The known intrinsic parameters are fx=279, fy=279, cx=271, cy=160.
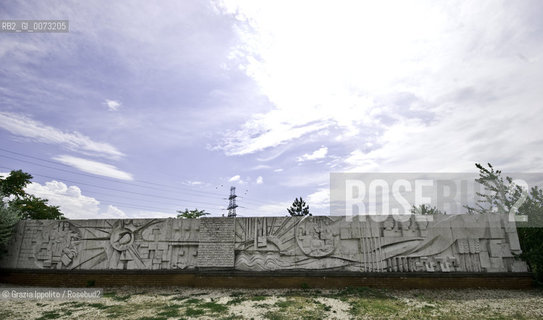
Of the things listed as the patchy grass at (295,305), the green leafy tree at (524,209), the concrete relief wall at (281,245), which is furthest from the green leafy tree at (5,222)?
the green leafy tree at (524,209)

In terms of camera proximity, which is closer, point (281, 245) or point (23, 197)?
point (281, 245)

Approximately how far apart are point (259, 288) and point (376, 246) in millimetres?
4630

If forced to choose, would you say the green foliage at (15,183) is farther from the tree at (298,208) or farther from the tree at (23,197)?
the tree at (298,208)

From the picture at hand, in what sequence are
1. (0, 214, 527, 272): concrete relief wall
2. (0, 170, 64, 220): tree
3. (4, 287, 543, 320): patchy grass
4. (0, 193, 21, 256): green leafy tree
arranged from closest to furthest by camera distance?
(4, 287, 543, 320): patchy grass < (0, 214, 527, 272): concrete relief wall < (0, 193, 21, 256): green leafy tree < (0, 170, 64, 220): tree

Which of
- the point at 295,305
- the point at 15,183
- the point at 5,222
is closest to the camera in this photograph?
the point at 295,305

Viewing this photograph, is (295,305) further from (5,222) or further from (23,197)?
(23,197)

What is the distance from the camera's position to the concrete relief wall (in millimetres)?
10289

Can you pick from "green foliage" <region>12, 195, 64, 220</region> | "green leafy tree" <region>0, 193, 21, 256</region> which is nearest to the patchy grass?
"green leafy tree" <region>0, 193, 21, 256</region>

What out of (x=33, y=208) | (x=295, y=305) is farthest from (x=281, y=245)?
(x=33, y=208)

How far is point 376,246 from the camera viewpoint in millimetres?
10461

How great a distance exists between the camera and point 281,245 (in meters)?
10.8

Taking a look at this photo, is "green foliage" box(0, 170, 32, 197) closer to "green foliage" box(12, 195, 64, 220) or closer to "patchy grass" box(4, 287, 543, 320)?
"green foliage" box(12, 195, 64, 220)

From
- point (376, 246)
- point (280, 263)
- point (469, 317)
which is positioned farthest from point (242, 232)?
point (469, 317)

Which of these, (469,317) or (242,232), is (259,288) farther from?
(469,317)
